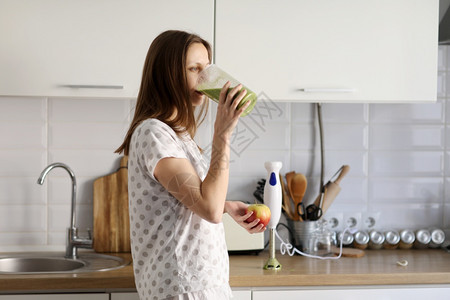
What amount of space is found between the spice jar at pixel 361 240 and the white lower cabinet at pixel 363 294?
0.42 meters

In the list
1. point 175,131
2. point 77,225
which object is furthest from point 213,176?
point 77,225

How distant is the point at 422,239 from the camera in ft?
7.93

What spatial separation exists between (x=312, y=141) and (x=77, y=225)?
100 centimetres

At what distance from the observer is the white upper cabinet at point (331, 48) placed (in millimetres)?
2029

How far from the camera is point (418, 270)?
199 cm

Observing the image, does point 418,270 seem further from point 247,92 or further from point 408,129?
point 247,92

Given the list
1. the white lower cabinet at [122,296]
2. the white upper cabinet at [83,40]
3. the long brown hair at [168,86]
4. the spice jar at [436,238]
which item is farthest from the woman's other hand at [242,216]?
the spice jar at [436,238]

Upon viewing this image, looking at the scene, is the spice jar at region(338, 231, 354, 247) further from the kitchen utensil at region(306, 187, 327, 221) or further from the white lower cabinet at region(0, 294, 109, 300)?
the white lower cabinet at region(0, 294, 109, 300)

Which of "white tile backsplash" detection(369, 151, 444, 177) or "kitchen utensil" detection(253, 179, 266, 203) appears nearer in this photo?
"kitchen utensil" detection(253, 179, 266, 203)

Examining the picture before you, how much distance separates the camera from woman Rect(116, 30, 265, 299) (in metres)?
1.31

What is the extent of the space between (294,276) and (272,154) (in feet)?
2.11

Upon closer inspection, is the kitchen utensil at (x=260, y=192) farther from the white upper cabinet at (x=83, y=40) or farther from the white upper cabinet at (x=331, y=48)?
the white upper cabinet at (x=83, y=40)

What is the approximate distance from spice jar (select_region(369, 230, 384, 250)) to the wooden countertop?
183 mm

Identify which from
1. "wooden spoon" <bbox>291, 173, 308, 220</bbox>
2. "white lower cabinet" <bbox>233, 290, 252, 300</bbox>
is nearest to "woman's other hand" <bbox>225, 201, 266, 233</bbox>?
"white lower cabinet" <bbox>233, 290, 252, 300</bbox>
